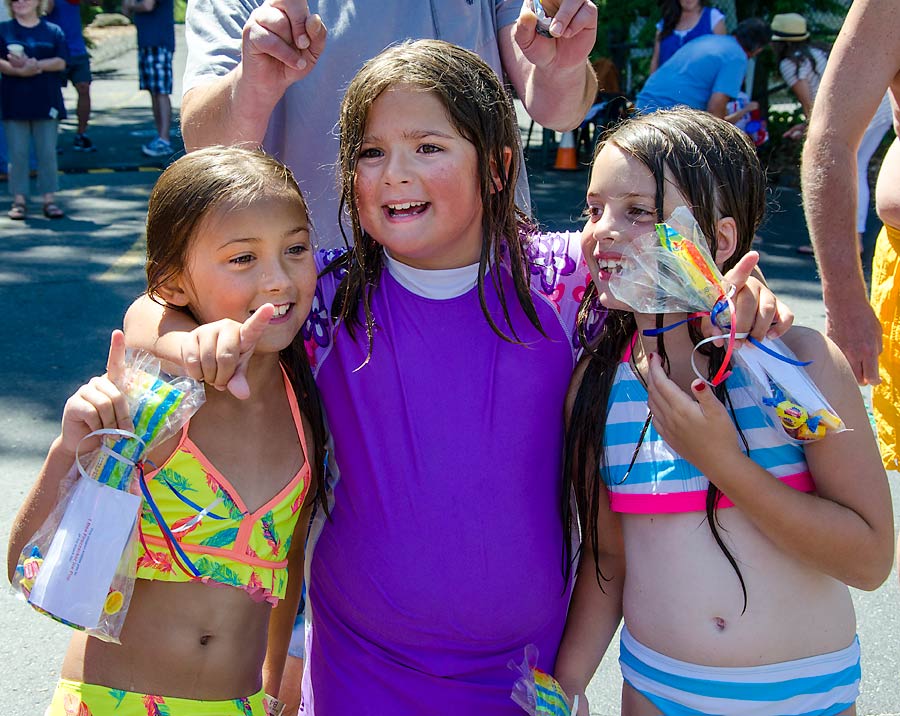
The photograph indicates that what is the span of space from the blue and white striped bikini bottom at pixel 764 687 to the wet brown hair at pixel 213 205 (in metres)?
0.81

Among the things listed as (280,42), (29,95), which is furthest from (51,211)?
(280,42)

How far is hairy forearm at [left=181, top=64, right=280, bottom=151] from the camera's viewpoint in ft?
7.86

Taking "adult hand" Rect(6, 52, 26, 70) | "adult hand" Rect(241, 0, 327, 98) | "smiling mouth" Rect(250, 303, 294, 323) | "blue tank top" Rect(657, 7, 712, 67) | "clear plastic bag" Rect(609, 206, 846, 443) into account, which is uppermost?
"adult hand" Rect(241, 0, 327, 98)

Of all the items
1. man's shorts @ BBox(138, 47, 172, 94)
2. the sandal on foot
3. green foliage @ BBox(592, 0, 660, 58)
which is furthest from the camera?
man's shorts @ BBox(138, 47, 172, 94)

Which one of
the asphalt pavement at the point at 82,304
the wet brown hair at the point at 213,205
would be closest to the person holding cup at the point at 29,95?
the asphalt pavement at the point at 82,304

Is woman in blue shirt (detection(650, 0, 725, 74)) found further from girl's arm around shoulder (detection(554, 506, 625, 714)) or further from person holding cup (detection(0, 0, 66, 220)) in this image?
girl's arm around shoulder (detection(554, 506, 625, 714))

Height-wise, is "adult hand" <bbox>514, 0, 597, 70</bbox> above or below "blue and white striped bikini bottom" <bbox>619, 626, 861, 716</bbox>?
above

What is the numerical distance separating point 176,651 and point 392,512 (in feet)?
1.62

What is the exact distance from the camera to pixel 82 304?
6.88 metres

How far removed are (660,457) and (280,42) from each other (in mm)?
1176

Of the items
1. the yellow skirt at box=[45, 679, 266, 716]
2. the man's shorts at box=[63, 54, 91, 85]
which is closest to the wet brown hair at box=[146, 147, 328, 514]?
the yellow skirt at box=[45, 679, 266, 716]

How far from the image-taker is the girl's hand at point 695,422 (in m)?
1.98

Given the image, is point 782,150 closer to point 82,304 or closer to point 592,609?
point 82,304

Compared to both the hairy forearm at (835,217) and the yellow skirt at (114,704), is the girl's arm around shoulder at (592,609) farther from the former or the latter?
the hairy forearm at (835,217)
